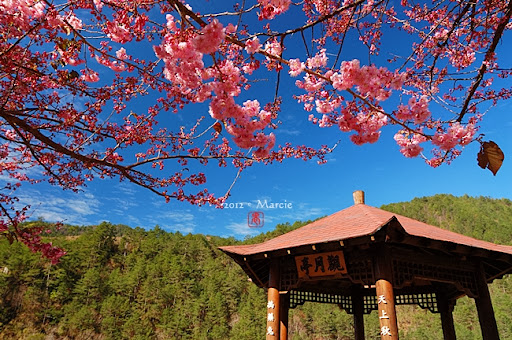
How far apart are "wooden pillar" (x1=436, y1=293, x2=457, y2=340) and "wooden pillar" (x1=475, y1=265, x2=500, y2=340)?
139cm

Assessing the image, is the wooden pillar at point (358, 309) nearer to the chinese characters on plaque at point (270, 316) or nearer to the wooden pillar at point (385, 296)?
the chinese characters on plaque at point (270, 316)

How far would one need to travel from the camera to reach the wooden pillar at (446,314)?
7.05m

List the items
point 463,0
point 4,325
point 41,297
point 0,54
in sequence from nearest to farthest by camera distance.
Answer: point 463,0
point 0,54
point 4,325
point 41,297

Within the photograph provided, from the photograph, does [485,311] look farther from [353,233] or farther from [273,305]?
[273,305]

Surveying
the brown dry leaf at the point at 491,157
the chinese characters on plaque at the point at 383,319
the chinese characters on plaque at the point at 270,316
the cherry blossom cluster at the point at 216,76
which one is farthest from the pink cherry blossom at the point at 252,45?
the chinese characters on plaque at the point at 270,316

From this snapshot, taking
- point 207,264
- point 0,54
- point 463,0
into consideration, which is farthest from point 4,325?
point 463,0

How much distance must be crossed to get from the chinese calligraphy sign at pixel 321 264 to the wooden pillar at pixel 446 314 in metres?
3.43

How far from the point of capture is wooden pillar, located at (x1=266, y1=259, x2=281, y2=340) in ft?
19.4

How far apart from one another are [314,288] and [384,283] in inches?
111

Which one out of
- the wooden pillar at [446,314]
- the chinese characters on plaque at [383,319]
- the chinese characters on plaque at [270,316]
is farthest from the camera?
the wooden pillar at [446,314]

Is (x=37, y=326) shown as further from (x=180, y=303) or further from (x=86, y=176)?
(x=86, y=176)

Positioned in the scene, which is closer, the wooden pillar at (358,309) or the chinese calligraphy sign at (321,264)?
the chinese calligraphy sign at (321,264)

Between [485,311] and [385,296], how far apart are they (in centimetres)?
226

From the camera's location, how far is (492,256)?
223 inches
